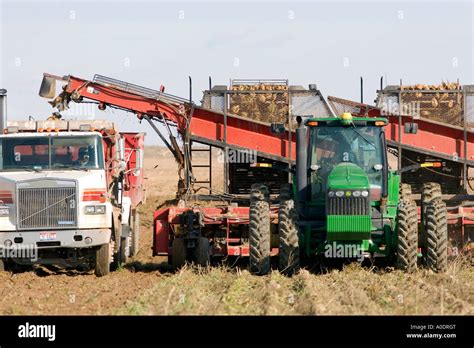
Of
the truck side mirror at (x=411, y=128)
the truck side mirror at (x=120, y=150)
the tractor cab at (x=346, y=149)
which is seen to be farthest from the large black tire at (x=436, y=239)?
the truck side mirror at (x=120, y=150)

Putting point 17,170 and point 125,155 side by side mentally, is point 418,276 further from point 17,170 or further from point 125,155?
point 125,155

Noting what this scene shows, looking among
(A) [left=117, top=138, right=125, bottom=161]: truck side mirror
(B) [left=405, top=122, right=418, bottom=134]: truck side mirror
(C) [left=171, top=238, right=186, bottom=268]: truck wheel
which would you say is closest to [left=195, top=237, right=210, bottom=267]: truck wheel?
(C) [left=171, top=238, right=186, bottom=268]: truck wheel

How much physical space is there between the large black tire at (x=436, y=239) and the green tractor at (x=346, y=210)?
0.6 inches

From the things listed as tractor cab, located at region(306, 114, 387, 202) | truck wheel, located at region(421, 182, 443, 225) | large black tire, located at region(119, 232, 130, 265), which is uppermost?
tractor cab, located at region(306, 114, 387, 202)

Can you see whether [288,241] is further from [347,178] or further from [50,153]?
[50,153]

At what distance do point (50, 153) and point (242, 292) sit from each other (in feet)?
18.7

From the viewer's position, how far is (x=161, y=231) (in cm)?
1761

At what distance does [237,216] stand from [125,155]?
4.88m

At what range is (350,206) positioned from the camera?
1505 centimetres

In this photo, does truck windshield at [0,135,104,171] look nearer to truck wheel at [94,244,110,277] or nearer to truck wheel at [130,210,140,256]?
truck wheel at [94,244,110,277]

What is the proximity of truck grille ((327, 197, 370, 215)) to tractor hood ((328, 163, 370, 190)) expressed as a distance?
0.57ft

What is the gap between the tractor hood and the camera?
49.6 feet

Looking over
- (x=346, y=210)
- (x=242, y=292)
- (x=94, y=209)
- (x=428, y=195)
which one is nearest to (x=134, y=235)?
(x=94, y=209)

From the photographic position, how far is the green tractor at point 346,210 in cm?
1505
